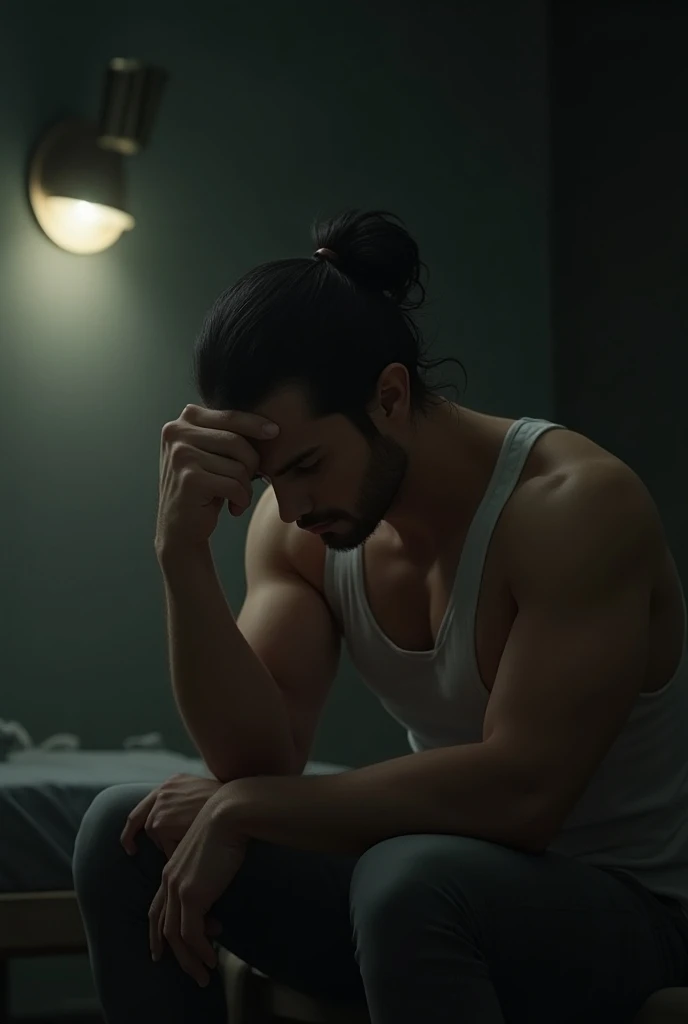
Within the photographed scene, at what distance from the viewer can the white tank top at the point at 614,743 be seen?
1264 millimetres

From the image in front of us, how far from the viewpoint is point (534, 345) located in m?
3.13

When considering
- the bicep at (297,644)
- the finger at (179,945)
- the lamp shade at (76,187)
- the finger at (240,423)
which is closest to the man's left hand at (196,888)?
the finger at (179,945)

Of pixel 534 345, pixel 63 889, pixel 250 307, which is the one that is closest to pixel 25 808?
pixel 63 889

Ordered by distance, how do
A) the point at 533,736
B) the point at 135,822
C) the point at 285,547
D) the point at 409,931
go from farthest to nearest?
the point at 285,547, the point at 135,822, the point at 533,736, the point at 409,931

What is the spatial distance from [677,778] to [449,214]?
202 cm

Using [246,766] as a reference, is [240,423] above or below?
above

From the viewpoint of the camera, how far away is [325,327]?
51.9 inches

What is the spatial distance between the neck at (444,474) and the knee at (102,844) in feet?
1.29

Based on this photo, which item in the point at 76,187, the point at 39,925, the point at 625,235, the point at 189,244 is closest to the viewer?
the point at 39,925

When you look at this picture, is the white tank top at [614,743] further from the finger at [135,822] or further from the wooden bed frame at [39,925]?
the wooden bed frame at [39,925]

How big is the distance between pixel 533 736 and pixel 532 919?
151 mm

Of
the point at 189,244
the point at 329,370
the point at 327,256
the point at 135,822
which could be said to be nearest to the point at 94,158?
the point at 189,244

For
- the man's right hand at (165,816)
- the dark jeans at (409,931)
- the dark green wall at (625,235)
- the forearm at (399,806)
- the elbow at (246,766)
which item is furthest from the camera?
the dark green wall at (625,235)

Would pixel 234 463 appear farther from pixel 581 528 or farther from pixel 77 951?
pixel 77 951
